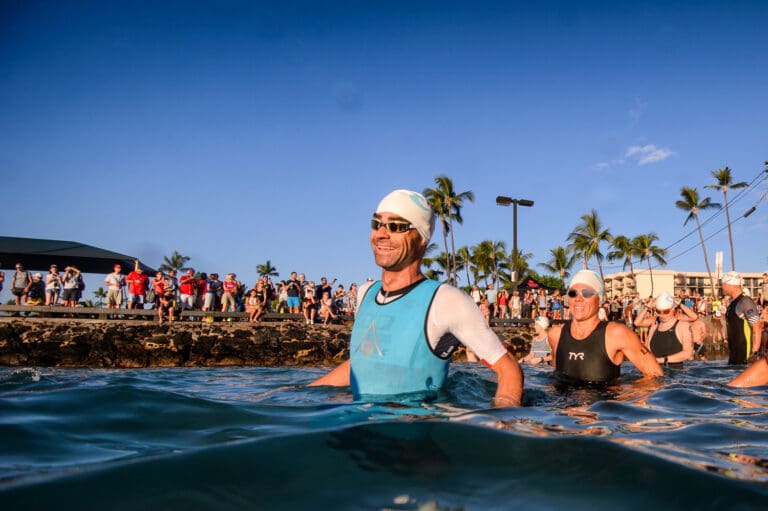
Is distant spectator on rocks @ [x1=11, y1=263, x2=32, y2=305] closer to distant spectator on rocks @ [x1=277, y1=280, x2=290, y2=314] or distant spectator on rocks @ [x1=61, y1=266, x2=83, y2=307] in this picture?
distant spectator on rocks @ [x1=61, y1=266, x2=83, y2=307]

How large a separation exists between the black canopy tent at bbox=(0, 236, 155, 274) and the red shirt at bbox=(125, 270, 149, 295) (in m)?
2.72

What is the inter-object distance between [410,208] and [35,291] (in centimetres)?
1652

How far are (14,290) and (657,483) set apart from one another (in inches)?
714

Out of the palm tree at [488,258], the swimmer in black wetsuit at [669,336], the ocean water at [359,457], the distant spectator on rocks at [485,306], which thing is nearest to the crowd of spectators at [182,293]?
the distant spectator on rocks at [485,306]

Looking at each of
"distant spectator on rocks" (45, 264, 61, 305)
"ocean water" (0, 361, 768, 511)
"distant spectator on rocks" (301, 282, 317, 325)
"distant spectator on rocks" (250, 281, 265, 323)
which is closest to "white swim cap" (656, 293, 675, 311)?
"ocean water" (0, 361, 768, 511)

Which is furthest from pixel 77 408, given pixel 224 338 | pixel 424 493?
pixel 224 338

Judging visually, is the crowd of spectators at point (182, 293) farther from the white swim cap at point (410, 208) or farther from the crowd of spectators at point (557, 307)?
the white swim cap at point (410, 208)

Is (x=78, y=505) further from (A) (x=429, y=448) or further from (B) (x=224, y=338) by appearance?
(B) (x=224, y=338)

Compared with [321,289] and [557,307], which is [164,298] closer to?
A: [321,289]

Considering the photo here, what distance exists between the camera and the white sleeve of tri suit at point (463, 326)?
3.04 meters

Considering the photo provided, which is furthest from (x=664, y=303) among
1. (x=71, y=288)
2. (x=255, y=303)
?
(x=71, y=288)

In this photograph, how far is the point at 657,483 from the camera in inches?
64.6

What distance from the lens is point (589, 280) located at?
5734 mm

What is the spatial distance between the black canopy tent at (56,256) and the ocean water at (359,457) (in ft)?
54.4
